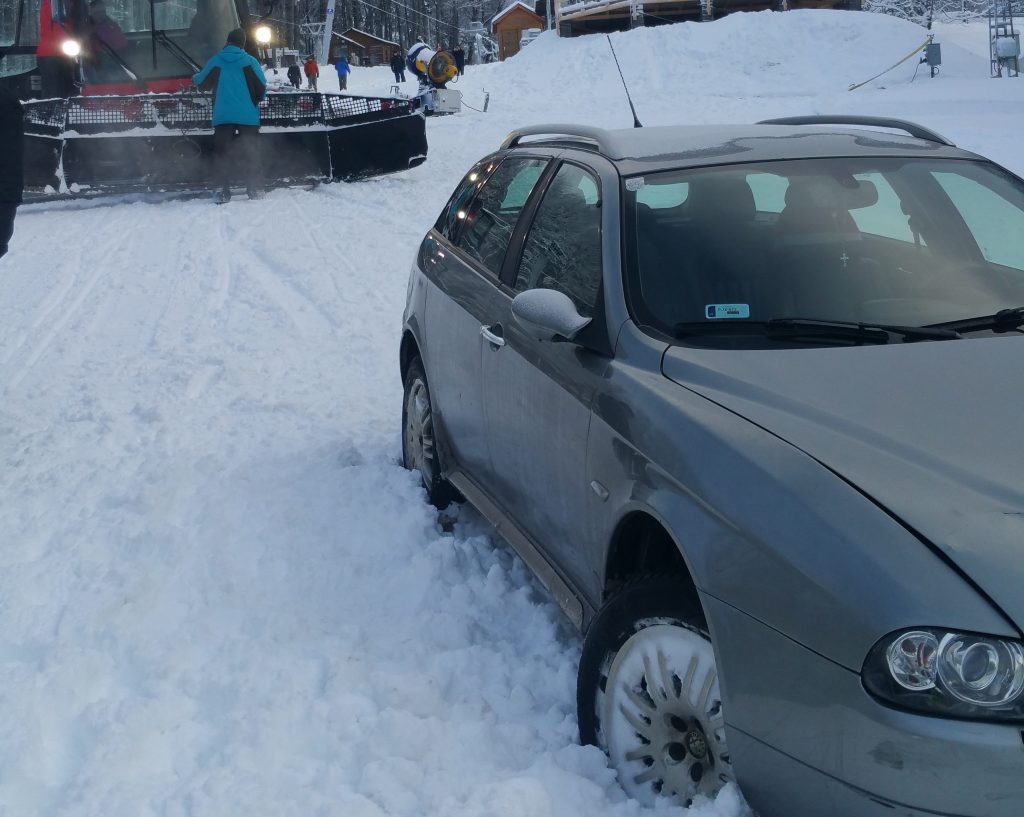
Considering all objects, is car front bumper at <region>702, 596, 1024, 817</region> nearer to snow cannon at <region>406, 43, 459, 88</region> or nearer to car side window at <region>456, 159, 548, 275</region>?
car side window at <region>456, 159, 548, 275</region>

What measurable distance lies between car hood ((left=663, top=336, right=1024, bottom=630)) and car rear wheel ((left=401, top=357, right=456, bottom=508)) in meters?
1.96

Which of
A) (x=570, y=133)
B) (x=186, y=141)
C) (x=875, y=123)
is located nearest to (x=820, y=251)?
(x=570, y=133)

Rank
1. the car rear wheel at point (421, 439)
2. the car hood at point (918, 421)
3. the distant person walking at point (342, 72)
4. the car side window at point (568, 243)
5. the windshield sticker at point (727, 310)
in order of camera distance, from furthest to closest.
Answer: the distant person walking at point (342, 72), the car rear wheel at point (421, 439), the car side window at point (568, 243), the windshield sticker at point (727, 310), the car hood at point (918, 421)

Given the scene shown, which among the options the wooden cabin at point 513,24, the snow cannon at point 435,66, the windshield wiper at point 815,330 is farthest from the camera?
the wooden cabin at point 513,24

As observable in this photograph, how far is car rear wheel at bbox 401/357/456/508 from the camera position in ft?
15.1

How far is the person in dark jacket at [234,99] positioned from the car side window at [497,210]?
9.97 m

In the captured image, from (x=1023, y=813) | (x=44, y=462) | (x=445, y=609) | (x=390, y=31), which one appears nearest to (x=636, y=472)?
(x=1023, y=813)

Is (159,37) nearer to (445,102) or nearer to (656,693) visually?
(445,102)

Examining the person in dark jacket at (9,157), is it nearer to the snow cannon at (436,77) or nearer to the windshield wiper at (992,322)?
the windshield wiper at (992,322)

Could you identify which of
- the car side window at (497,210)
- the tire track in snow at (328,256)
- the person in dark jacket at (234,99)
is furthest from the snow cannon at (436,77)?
the car side window at (497,210)

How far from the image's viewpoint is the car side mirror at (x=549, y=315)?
3023mm

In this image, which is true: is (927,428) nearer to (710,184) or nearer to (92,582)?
(710,184)

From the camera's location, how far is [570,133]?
13.3 ft

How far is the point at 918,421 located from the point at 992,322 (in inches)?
28.7
